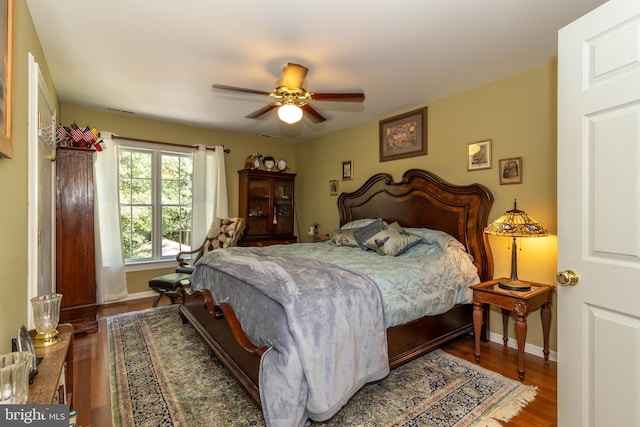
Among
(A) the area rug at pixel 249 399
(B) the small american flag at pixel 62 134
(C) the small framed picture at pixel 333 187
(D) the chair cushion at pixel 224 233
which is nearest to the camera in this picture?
(A) the area rug at pixel 249 399

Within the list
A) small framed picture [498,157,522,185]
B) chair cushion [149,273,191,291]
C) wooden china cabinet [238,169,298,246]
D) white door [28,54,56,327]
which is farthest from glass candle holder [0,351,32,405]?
wooden china cabinet [238,169,298,246]

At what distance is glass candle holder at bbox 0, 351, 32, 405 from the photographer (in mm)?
945

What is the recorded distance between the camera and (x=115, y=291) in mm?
4141

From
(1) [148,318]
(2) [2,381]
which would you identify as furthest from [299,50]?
(1) [148,318]

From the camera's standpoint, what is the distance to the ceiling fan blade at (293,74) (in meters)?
2.41

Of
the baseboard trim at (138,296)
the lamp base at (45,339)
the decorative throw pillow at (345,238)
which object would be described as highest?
the decorative throw pillow at (345,238)

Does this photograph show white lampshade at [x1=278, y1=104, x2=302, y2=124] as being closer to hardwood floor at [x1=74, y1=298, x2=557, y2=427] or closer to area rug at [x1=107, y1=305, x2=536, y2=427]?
area rug at [x1=107, y1=305, x2=536, y2=427]

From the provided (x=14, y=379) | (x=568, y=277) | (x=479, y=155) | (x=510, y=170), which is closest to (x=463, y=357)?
(x=568, y=277)

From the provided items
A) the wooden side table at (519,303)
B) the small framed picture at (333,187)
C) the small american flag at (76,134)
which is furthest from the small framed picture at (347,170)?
the small american flag at (76,134)

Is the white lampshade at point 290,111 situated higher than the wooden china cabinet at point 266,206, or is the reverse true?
the white lampshade at point 290,111

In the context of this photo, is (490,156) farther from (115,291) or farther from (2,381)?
(115,291)

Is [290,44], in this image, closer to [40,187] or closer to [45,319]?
[40,187]

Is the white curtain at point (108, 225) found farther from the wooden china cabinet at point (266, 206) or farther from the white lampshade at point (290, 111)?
the white lampshade at point (290, 111)

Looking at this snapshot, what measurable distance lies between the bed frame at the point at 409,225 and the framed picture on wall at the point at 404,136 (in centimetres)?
30
